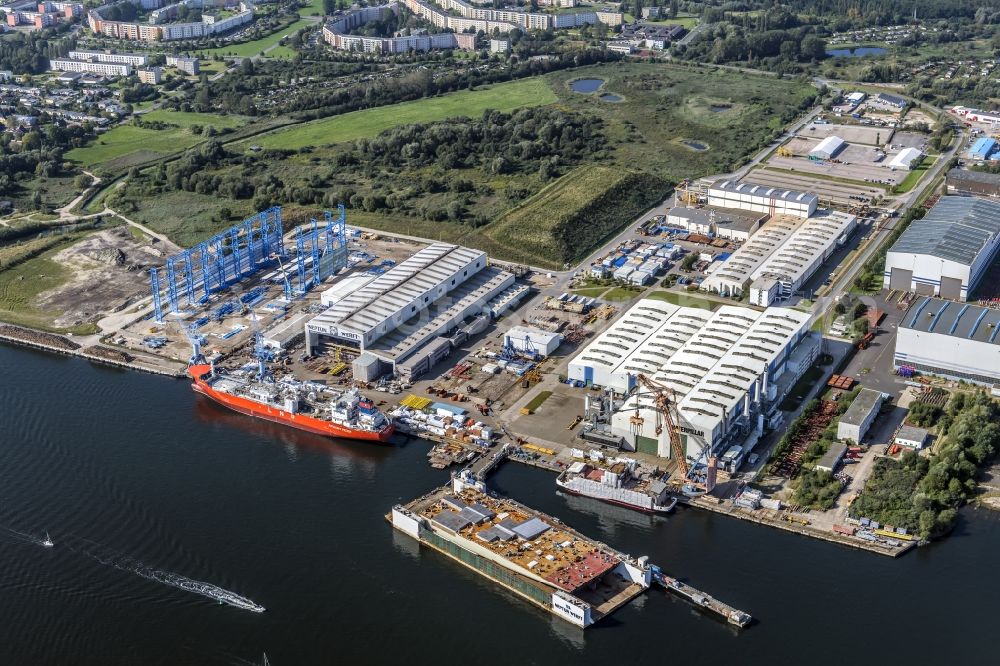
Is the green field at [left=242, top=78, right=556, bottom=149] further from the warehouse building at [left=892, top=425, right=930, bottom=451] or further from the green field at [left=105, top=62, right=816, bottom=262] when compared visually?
the warehouse building at [left=892, top=425, right=930, bottom=451]

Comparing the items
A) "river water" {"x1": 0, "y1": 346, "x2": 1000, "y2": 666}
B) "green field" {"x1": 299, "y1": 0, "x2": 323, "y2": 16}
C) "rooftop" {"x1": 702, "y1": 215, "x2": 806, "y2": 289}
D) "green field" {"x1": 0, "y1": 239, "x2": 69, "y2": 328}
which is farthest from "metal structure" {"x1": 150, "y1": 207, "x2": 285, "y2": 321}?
"green field" {"x1": 299, "y1": 0, "x2": 323, "y2": 16}

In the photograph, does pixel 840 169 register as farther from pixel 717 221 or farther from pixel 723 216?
pixel 717 221

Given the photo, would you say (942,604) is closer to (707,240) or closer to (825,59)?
(707,240)

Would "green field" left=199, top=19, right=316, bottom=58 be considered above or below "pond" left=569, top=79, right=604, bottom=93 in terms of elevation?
above

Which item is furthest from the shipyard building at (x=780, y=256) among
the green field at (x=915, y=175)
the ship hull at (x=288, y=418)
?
the ship hull at (x=288, y=418)

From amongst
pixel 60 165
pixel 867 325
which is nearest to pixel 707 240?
pixel 867 325

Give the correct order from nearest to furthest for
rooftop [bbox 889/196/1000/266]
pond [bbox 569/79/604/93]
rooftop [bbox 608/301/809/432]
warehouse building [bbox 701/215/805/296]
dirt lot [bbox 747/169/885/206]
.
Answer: rooftop [bbox 608/301/809/432] → rooftop [bbox 889/196/1000/266] → warehouse building [bbox 701/215/805/296] → dirt lot [bbox 747/169/885/206] → pond [bbox 569/79/604/93]
